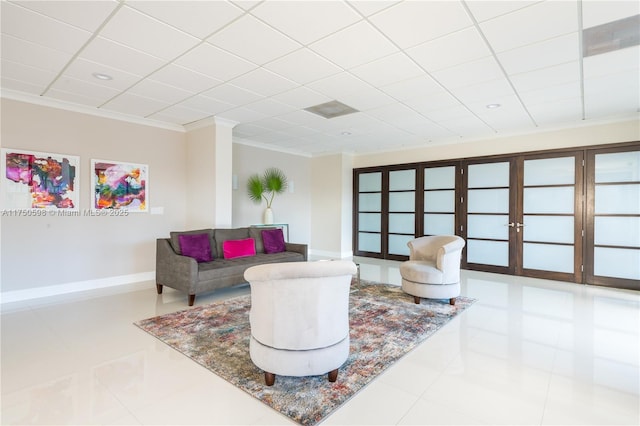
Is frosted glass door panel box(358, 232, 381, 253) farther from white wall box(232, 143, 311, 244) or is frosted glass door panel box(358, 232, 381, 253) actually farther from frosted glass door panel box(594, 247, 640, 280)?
frosted glass door panel box(594, 247, 640, 280)

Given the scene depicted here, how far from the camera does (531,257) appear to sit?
20.2 feet

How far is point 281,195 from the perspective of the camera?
26.8 ft

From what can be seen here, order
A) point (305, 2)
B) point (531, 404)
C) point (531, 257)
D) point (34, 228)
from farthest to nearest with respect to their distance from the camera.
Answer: point (531, 257) → point (34, 228) → point (305, 2) → point (531, 404)

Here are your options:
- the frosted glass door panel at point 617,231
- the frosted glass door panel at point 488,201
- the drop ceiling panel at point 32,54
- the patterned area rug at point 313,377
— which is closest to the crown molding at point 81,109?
the drop ceiling panel at point 32,54

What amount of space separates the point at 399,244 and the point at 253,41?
6037 millimetres

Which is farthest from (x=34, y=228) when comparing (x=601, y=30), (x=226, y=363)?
(x=601, y=30)

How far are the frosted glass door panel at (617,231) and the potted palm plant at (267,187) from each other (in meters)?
6.13

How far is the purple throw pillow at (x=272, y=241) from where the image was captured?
5.79m

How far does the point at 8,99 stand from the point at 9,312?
9.03ft

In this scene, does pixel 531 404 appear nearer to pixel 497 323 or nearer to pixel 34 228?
pixel 497 323

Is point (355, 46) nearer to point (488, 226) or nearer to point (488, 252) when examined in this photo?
point (488, 226)

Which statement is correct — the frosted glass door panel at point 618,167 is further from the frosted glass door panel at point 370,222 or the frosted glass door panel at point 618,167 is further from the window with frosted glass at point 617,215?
the frosted glass door panel at point 370,222

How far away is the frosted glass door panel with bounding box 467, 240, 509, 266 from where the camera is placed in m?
6.43

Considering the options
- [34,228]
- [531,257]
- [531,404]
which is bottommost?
[531,404]
